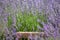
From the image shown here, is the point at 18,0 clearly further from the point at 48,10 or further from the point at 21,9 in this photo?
the point at 48,10

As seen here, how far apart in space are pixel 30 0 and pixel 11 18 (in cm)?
25

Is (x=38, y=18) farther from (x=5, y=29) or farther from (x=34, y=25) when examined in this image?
(x=5, y=29)

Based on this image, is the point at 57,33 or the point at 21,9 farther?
the point at 21,9

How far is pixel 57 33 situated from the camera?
1443mm

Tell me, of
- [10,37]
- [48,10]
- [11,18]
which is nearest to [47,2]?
[48,10]

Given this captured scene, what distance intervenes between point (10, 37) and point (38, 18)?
306 millimetres

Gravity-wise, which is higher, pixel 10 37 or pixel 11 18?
pixel 11 18

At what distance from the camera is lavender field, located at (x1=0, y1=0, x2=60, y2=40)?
1497mm

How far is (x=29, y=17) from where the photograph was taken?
63.4 inches

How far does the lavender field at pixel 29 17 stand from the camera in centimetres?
150

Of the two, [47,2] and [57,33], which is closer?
[57,33]

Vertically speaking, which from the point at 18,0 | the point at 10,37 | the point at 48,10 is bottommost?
the point at 10,37

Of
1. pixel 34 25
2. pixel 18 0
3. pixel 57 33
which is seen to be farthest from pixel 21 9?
pixel 57 33

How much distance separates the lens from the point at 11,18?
1595 mm
